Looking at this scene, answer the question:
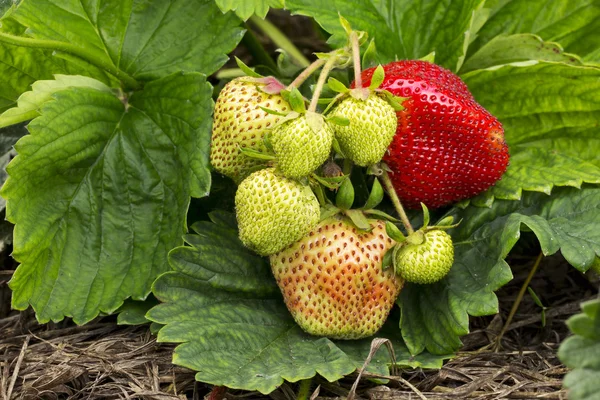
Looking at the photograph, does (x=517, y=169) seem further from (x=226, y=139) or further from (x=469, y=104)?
(x=226, y=139)

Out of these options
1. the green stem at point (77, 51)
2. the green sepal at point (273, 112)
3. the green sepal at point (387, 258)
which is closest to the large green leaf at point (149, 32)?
the green stem at point (77, 51)

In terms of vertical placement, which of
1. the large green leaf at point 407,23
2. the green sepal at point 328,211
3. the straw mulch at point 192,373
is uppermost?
the large green leaf at point 407,23

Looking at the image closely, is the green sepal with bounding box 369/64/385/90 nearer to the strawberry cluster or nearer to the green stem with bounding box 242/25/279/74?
the strawberry cluster

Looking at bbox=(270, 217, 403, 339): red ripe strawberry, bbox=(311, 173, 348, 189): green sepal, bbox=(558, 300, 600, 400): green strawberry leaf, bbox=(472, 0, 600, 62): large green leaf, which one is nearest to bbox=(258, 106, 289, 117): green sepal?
bbox=(311, 173, 348, 189): green sepal

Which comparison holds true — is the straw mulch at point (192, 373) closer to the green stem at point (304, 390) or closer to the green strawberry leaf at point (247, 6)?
the green stem at point (304, 390)

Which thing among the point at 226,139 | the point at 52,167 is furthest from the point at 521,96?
the point at 52,167

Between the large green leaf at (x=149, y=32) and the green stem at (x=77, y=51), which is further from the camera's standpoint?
the large green leaf at (x=149, y=32)
